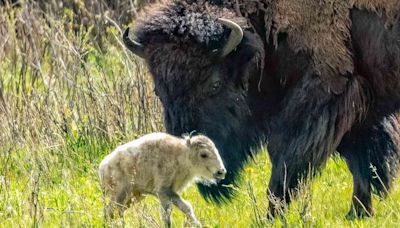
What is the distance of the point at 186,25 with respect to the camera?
23.4ft

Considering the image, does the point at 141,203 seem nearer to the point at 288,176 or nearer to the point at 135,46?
the point at 288,176

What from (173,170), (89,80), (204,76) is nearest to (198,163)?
(173,170)

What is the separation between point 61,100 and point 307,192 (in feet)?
11.4

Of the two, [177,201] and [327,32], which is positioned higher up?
[327,32]

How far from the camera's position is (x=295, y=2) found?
6980 mm

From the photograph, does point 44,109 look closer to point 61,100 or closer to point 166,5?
point 61,100

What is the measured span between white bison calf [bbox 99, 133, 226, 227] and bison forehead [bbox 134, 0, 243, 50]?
109cm

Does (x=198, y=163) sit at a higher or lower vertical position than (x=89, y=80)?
higher

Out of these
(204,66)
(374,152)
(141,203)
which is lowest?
(141,203)

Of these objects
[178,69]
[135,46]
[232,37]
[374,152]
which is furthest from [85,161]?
[374,152]

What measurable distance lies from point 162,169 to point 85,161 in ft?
6.91

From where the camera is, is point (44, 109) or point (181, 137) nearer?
point (181, 137)

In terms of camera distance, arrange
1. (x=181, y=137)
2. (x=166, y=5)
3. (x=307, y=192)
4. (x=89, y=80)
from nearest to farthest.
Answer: (x=307, y=192), (x=181, y=137), (x=166, y=5), (x=89, y=80)

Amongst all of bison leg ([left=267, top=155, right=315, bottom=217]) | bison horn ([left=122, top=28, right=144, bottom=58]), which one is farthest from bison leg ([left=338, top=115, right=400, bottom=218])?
bison horn ([left=122, top=28, right=144, bottom=58])
